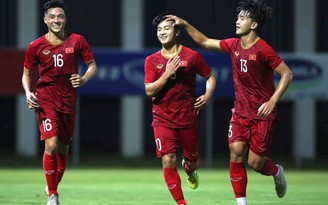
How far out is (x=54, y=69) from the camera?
11.3 metres

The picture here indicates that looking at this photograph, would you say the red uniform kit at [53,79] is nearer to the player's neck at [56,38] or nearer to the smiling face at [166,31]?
the player's neck at [56,38]

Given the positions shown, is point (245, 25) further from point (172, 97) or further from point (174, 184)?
point (174, 184)

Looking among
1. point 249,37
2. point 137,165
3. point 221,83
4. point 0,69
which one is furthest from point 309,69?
point 249,37

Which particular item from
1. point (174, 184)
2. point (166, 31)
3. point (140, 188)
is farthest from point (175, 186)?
point (140, 188)

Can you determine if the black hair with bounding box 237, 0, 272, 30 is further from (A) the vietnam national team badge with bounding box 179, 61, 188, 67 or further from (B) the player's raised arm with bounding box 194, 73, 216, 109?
Answer: (A) the vietnam national team badge with bounding box 179, 61, 188, 67

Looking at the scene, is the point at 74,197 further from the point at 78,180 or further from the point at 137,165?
the point at 137,165

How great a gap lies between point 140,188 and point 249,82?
543 centimetres

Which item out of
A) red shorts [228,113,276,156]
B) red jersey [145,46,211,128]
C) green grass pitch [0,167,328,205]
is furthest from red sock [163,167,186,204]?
green grass pitch [0,167,328,205]

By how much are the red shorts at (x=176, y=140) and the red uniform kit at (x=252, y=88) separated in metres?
0.44

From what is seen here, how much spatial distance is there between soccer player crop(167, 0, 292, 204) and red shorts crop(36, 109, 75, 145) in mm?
1763

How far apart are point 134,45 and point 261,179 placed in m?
9.49

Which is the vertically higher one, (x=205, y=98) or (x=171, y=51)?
(x=171, y=51)

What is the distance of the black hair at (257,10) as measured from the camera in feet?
35.9

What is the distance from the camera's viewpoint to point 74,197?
13742 millimetres
